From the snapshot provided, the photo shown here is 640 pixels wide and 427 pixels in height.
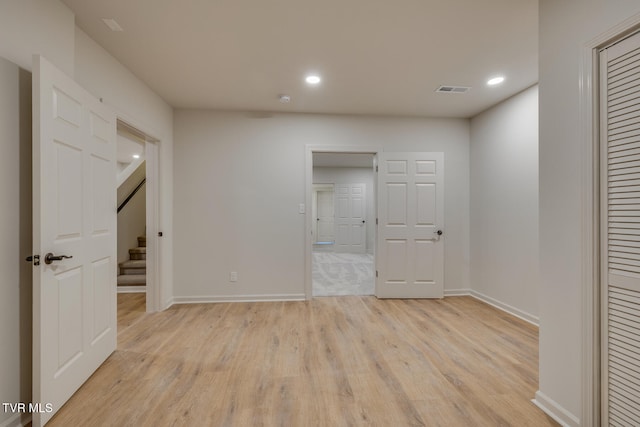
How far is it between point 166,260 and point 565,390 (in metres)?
3.90

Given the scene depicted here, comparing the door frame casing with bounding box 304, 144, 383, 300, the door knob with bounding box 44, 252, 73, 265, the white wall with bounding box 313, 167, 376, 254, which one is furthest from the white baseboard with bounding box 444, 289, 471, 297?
the white wall with bounding box 313, 167, 376, 254

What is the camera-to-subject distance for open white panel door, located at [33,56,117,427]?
5.12 feet

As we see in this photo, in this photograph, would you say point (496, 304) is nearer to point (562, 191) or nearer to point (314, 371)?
point (562, 191)

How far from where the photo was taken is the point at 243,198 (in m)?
3.95

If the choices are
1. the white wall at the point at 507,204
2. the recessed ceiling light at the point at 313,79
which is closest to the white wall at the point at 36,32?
the recessed ceiling light at the point at 313,79

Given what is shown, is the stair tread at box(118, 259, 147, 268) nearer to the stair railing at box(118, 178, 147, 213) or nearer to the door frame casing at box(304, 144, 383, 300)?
the stair railing at box(118, 178, 147, 213)

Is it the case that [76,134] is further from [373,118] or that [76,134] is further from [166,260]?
[373,118]

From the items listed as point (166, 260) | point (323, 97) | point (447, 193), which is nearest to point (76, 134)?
point (166, 260)

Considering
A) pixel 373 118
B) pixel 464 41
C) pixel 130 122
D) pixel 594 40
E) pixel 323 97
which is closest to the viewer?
pixel 594 40

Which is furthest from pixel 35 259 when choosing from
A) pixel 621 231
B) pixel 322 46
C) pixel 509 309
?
pixel 509 309

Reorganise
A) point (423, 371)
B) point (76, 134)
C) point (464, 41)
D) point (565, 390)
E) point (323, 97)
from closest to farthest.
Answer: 1. point (565, 390)
2. point (76, 134)
3. point (423, 371)
4. point (464, 41)
5. point (323, 97)

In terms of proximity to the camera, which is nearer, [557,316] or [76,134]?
[557,316]

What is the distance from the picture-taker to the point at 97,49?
Answer: 2.38 meters

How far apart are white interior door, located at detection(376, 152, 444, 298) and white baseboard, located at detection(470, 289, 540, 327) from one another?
0.51 meters
